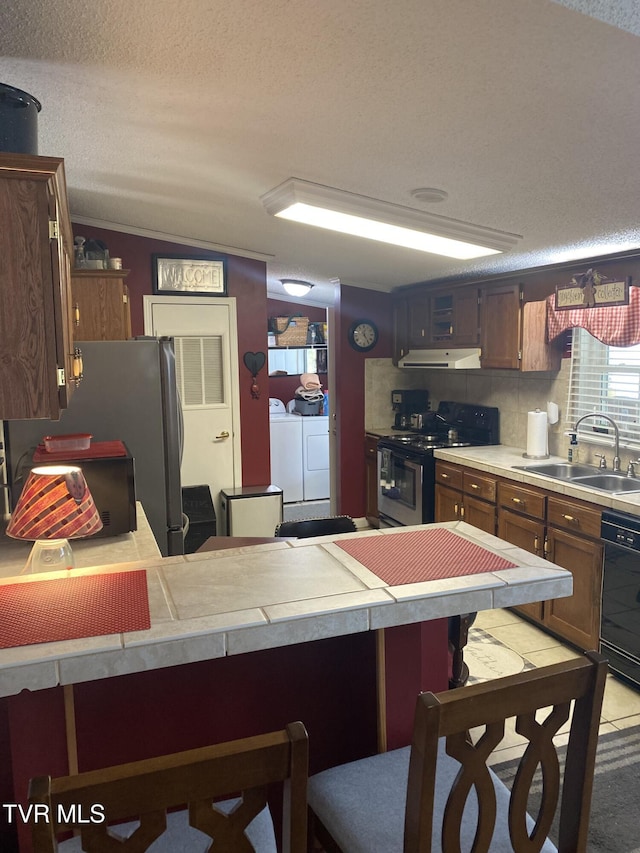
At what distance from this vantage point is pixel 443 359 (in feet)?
16.2

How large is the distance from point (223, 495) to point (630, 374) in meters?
2.97

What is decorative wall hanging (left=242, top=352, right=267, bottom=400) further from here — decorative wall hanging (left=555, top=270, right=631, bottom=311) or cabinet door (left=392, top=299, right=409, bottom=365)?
decorative wall hanging (left=555, top=270, right=631, bottom=311)

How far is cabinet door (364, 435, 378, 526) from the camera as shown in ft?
18.3

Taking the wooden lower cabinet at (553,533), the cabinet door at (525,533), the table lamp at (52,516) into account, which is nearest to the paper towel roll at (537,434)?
the wooden lower cabinet at (553,533)

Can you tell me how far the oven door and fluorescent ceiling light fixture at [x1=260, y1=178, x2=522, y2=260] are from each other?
1823 millimetres

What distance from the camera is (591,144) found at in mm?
2016

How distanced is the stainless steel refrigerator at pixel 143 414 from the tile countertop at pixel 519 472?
1.90m

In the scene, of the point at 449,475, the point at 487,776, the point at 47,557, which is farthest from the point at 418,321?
the point at 487,776

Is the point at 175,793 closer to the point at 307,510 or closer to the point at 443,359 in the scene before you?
the point at 443,359

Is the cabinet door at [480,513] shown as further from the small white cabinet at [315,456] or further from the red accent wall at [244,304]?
the small white cabinet at [315,456]

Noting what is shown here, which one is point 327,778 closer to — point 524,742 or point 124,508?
point 124,508

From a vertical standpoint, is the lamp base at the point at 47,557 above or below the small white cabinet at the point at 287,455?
above

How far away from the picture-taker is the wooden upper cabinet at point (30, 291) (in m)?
1.59

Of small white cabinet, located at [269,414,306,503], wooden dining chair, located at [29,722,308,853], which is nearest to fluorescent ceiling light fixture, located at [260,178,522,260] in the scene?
wooden dining chair, located at [29,722,308,853]
